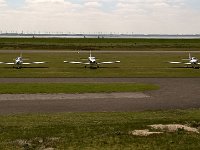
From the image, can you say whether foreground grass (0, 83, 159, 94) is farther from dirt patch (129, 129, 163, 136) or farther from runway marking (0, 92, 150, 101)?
dirt patch (129, 129, 163, 136)

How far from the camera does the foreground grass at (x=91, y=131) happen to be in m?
15.8

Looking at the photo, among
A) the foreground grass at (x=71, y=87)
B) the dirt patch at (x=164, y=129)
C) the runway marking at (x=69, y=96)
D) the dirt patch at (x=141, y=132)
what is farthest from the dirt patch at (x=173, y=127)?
the foreground grass at (x=71, y=87)

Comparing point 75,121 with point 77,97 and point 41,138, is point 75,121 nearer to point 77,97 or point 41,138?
point 41,138

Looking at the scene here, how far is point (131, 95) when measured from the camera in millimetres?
31453

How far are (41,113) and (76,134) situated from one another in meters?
6.82

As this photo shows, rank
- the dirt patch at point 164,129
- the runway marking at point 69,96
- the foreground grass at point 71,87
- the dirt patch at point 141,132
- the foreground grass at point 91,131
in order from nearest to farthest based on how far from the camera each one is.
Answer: the foreground grass at point 91,131 → the dirt patch at point 141,132 → the dirt patch at point 164,129 → the runway marking at point 69,96 → the foreground grass at point 71,87

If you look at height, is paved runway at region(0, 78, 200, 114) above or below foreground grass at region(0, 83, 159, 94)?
below

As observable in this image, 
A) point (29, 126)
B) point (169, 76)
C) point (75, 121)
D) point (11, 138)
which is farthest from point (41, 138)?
point (169, 76)

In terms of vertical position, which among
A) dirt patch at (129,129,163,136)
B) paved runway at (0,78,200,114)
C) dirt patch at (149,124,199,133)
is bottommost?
paved runway at (0,78,200,114)

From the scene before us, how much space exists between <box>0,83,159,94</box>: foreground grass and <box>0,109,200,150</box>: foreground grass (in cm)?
1033

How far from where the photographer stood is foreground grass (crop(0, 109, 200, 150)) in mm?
15750

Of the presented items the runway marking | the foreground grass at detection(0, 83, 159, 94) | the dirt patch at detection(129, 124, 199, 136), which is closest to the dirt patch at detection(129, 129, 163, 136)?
the dirt patch at detection(129, 124, 199, 136)

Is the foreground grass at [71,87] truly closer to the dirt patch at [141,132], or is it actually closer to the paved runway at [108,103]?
the paved runway at [108,103]

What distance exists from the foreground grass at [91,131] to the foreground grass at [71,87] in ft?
33.9
